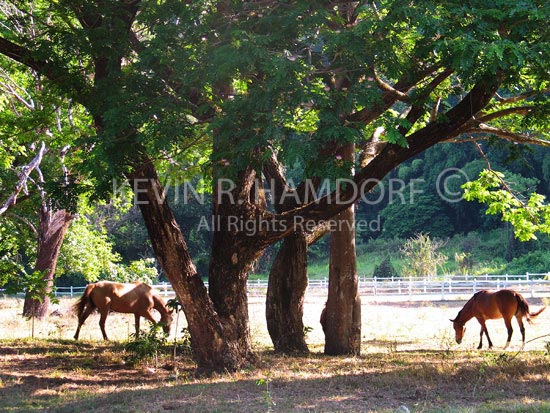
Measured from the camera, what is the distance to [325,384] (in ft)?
33.0

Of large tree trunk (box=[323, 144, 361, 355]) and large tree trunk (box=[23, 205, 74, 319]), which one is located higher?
large tree trunk (box=[23, 205, 74, 319])

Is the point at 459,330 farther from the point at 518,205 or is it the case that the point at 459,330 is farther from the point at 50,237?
the point at 50,237

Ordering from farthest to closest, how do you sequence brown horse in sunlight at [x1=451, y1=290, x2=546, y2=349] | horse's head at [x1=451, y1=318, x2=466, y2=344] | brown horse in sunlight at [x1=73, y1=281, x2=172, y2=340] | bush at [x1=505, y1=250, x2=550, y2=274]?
bush at [x1=505, y1=250, x2=550, y2=274]
brown horse in sunlight at [x1=73, y1=281, x2=172, y2=340]
horse's head at [x1=451, y1=318, x2=466, y2=344]
brown horse in sunlight at [x1=451, y1=290, x2=546, y2=349]

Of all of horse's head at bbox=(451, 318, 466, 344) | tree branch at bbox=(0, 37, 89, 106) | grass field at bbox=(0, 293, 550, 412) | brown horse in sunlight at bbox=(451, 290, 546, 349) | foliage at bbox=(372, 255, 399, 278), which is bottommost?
grass field at bbox=(0, 293, 550, 412)

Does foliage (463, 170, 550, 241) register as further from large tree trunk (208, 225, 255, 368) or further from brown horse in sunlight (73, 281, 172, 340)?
brown horse in sunlight (73, 281, 172, 340)

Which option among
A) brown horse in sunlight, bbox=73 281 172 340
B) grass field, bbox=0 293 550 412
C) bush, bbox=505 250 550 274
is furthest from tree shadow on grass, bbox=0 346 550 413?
bush, bbox=505 250 550 274

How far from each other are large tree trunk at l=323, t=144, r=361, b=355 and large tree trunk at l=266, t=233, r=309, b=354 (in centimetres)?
64

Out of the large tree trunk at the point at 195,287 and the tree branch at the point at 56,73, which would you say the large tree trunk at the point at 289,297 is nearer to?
the large tree trunk at the point at 195,287

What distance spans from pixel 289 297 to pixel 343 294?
3.87 feet

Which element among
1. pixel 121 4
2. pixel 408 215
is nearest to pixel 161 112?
pixel 121 4

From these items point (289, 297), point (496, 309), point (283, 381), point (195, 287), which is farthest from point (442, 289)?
point (283, 381)

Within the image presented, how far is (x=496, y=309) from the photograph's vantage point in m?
16.6

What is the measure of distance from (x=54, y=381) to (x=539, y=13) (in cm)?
938

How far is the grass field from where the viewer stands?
28.4 ft
